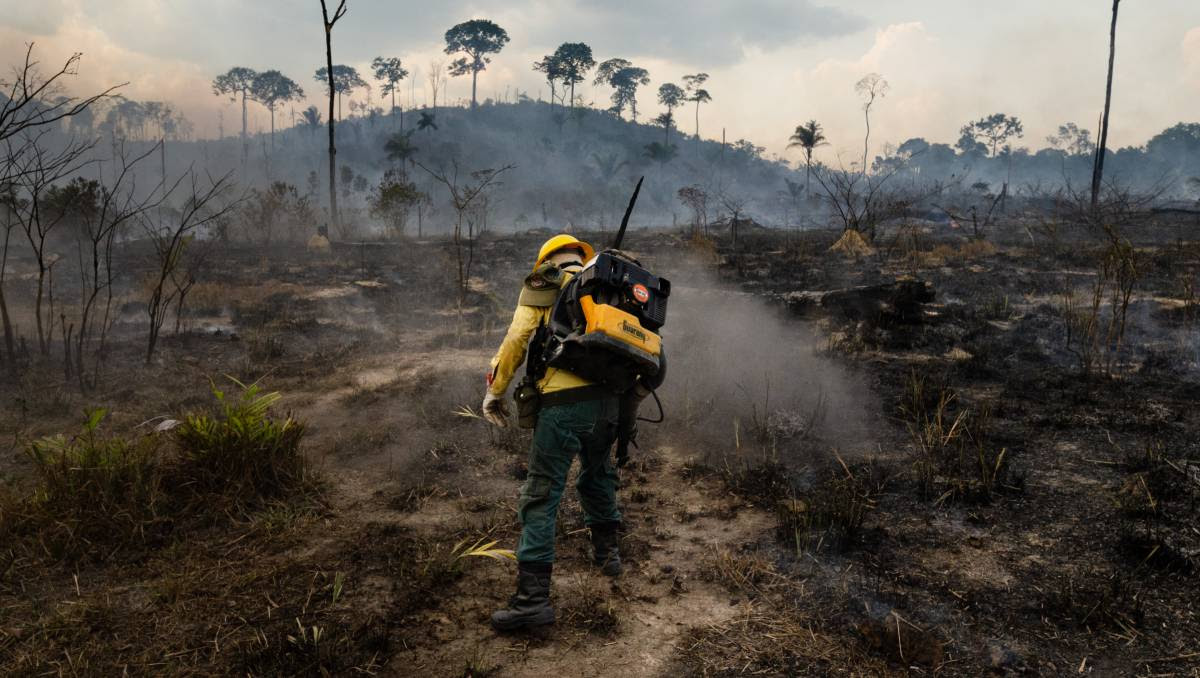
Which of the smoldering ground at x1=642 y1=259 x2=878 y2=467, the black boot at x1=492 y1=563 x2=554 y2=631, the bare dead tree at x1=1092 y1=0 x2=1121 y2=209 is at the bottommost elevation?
the black boot at x1=492 y1=563 x2=554 y2=631

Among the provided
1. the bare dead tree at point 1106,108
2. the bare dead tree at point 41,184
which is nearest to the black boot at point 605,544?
the bare dead tree at point 41,184

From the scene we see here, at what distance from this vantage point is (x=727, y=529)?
139 inches

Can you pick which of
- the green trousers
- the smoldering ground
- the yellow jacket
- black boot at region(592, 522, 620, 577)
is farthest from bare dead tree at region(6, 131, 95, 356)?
the smoldering ground

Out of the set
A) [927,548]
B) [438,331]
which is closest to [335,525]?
[927,548]

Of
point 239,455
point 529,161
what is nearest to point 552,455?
point 239,455

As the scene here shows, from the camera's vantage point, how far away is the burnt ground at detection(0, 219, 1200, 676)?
2.40 m

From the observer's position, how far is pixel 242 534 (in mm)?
3293

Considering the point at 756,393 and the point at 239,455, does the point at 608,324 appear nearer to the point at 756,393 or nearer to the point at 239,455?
the point at 239,455

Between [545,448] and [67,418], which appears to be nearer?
[545,448]

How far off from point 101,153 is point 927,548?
262ft

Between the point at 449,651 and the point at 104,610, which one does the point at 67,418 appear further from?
the point at 449,651

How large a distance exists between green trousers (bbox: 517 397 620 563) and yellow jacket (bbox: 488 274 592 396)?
4.0 inches

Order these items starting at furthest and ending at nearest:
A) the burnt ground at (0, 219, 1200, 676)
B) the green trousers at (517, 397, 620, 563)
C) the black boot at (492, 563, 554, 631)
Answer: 1. the green trousers at (517, 397, 620, 563)
2. the black boot at (492, 563, 554, 631)
3. the burnt ground at (0, 219, 1200, 676)

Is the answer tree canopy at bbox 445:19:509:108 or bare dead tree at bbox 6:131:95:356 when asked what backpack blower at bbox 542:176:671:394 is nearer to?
bare dead tree at bbox 6:131:95:356
